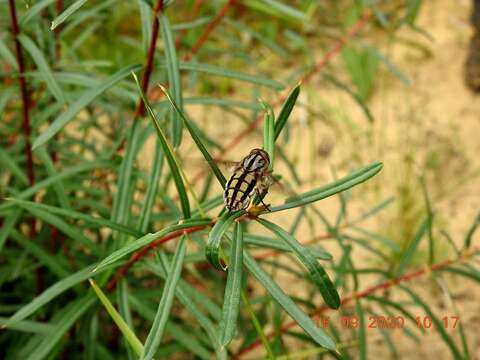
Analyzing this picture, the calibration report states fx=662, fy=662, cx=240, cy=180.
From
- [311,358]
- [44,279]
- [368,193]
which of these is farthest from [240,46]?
[368,193]

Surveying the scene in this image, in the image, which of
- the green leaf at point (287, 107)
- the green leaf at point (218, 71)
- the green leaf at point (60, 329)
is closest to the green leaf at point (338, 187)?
the green leaf at point (287, 107)

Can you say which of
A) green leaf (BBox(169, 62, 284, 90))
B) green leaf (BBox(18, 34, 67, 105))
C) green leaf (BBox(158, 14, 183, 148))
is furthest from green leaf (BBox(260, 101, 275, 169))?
green leaf (BBox(18, 34, 67, 105))

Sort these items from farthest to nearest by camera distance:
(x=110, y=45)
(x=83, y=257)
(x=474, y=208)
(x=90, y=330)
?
(x=110, y=45) → (x=474, y=208) → (x=83, y=257) → (x=90, y=330)

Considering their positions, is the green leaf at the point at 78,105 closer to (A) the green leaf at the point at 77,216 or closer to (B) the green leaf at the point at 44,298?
(A) the green leaf at the point at 77,216

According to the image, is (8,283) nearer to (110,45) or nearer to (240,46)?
(240,46)

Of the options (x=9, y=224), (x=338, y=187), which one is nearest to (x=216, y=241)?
(x=338, y=187)

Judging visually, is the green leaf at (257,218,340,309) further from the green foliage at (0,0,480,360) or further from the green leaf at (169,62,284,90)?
the green leaf at (169,62,284,90)
